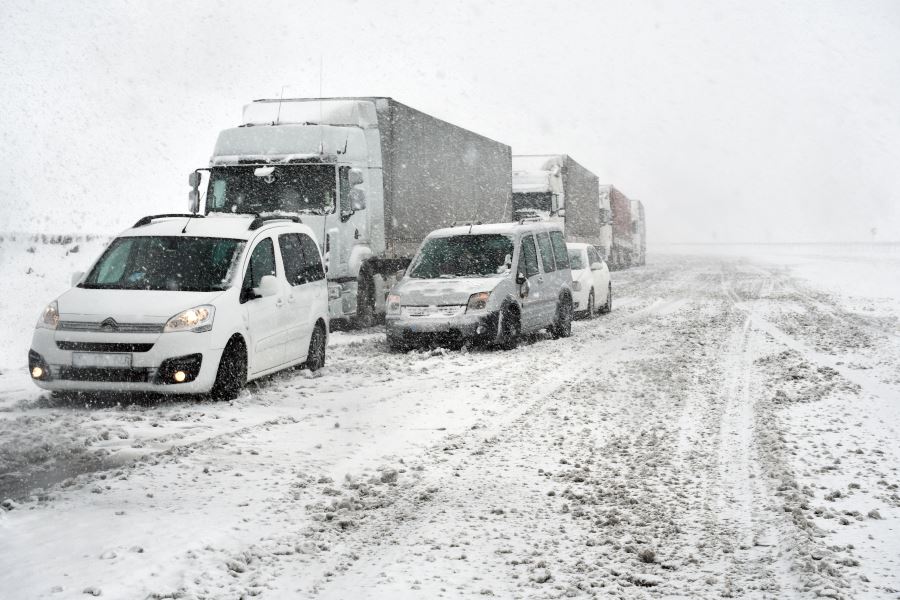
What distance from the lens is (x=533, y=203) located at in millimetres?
26547

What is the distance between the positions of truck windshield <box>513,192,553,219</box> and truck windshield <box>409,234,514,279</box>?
1186 centimetres

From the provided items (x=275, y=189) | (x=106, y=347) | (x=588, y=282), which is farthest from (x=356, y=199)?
(x=106, y=347)

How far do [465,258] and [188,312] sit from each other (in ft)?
20.1

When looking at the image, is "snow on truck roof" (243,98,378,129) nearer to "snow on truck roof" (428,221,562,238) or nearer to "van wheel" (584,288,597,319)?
"snow on truck roof" (428,221,562,238)

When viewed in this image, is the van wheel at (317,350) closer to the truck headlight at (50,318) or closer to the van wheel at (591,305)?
the truck headlight at (50,318)

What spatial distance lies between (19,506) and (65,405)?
340 centimetres

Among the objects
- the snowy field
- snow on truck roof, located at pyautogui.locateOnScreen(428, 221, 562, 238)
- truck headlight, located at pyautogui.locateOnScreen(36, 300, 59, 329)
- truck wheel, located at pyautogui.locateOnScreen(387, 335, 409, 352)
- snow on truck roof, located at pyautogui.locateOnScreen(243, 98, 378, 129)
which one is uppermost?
snow on truck roof, located at pyautogui.locateOnScreen(243, 98, 378, 129)

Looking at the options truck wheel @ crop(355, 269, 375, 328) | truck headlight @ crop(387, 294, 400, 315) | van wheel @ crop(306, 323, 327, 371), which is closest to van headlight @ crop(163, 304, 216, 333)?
van wheel @ crop(306, 323, 327, 371)

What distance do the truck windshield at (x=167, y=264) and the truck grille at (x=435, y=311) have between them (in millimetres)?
3753

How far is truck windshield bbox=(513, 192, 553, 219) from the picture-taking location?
2625 centimetres

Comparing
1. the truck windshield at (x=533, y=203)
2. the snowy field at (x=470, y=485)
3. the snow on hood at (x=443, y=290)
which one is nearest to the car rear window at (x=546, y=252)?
the snow on hood at (x=443, y=290)

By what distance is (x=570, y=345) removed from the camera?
1407cm

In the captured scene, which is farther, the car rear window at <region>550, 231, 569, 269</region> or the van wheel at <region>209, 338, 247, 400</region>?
the car rear window at <region>550, 231, 569, 269</region>

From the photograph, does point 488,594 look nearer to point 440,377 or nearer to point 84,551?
point 84,551
